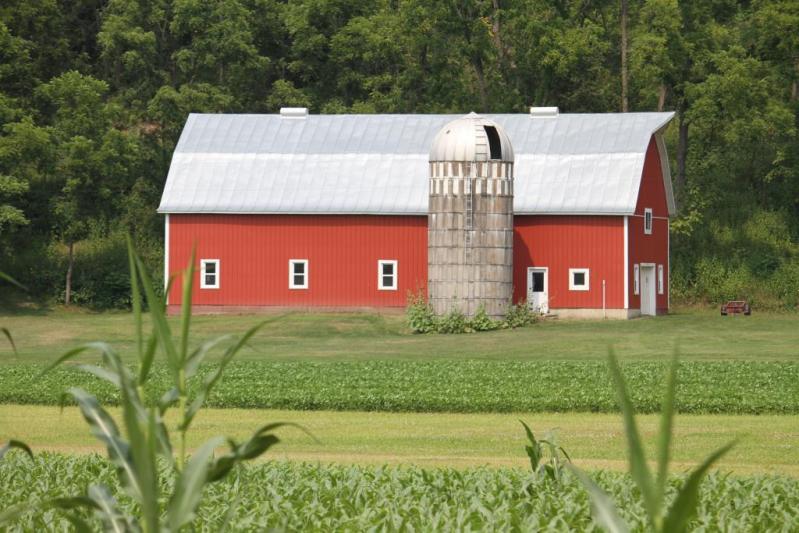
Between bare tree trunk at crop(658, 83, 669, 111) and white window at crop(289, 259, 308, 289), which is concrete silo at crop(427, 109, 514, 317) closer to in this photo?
white window at crop(289, 259, 308, 289)

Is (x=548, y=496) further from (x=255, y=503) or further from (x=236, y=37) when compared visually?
(x=236, y=37)

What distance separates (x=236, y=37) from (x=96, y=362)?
26832 millimetres

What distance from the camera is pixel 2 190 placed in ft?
150

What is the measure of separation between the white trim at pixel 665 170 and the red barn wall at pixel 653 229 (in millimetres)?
227

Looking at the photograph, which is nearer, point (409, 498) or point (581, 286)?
point (409, 498)

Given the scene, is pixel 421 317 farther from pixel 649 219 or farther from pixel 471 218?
pixel 649 219

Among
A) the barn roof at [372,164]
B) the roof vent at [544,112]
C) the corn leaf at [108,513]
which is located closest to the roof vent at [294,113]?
the barn roof at [372,164]

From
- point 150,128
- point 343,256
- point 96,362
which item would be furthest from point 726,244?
point 96,362

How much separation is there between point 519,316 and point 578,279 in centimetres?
308

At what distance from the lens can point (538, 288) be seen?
4553cm

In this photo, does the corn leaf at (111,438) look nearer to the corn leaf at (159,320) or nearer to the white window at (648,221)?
the corn leaf at (159,320)

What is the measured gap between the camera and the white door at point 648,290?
4644cm

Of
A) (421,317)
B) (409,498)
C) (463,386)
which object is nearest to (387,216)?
(421,317)

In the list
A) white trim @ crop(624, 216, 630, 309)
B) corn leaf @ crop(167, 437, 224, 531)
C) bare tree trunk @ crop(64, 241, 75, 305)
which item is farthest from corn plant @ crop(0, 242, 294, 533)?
bare tree trunk @ crop(64, 241, 75, 305)
